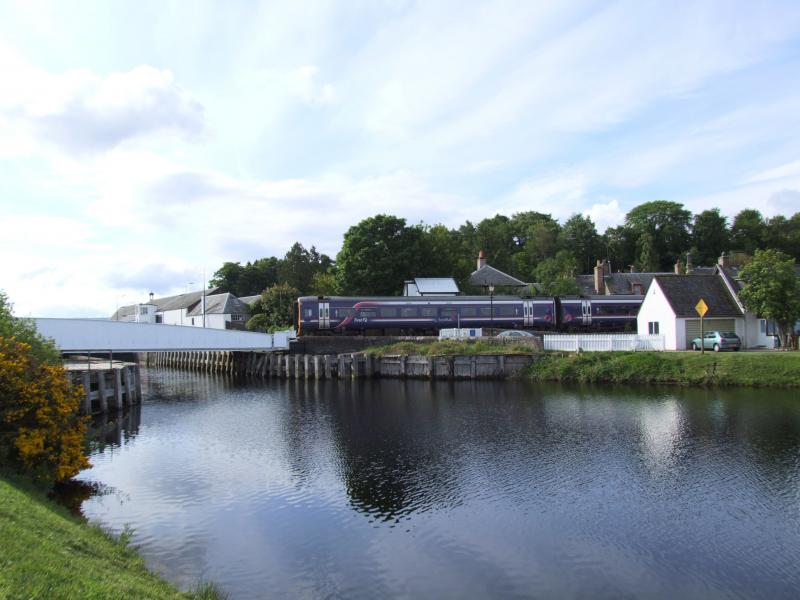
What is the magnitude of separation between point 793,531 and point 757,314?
25538 mm

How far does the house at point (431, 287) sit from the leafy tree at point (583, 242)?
37173 mm

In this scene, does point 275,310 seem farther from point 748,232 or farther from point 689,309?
point 748,232

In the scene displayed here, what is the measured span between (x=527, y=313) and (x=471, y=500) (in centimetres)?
3489

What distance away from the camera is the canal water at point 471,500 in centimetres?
1034

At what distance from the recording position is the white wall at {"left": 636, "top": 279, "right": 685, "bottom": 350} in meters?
36.1

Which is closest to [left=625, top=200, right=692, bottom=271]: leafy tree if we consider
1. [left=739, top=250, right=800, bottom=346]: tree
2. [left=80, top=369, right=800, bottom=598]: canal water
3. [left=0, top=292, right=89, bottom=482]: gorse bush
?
[left=739, top=250, right=800, bottom=346]: tree

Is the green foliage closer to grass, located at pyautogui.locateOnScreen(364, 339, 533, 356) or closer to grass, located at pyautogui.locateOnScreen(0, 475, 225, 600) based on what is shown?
grass, located at pyautogui.locateOnScreen(0, 475, 225, 600)

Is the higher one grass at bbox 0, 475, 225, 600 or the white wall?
the white wall

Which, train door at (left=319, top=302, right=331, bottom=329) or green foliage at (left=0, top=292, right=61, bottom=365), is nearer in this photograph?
green foliage at (left=0, top=292, right=61, bottom=365)

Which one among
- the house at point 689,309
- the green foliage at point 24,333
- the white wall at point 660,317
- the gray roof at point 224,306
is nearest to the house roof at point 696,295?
the house at point 689,309

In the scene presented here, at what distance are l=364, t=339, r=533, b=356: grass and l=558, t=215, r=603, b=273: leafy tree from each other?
52545mm

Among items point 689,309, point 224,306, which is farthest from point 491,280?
point 224,306

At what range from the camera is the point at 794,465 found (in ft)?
52.1

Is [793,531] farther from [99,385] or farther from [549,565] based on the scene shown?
[99,385]
